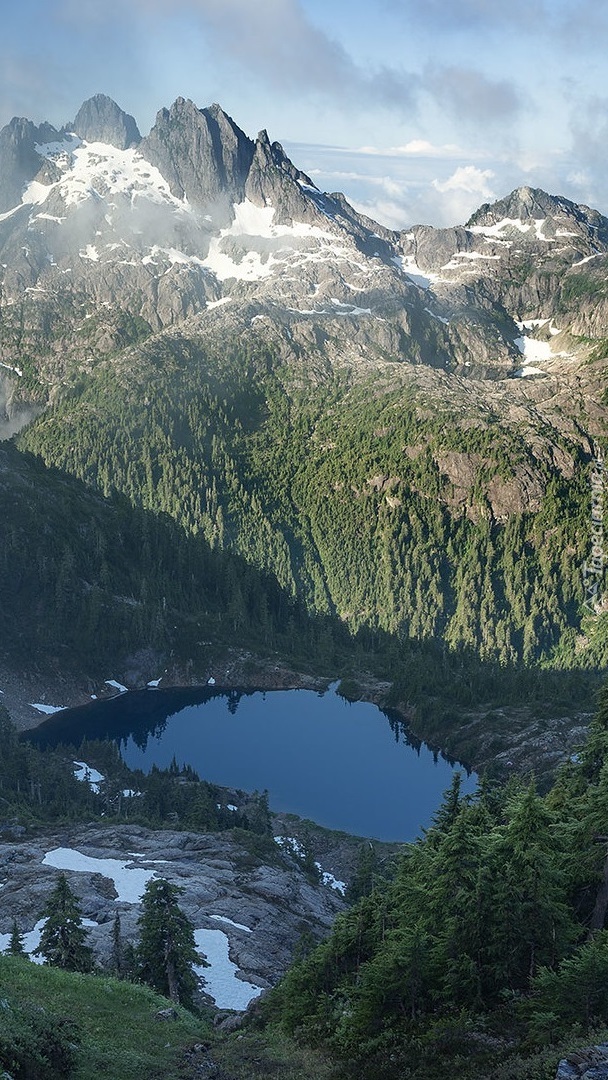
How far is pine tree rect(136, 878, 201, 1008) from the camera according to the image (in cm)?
5953

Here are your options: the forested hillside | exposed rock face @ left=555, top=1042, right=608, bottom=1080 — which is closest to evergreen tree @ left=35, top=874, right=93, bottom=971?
the forested hillside

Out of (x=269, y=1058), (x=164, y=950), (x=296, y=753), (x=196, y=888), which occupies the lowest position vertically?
(x=196, y=888)

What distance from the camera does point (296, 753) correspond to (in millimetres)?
176750

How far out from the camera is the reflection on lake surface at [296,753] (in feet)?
501

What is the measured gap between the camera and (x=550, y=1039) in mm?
34500

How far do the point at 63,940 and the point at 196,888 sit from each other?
89.6 ft

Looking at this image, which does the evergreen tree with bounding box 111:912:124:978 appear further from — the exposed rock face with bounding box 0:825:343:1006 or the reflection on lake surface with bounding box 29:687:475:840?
the reflection on lake surface with bounding box 29:687:475:840

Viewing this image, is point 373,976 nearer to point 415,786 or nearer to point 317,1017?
point 317,1017

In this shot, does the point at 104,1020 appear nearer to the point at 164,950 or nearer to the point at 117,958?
the point at 164,950

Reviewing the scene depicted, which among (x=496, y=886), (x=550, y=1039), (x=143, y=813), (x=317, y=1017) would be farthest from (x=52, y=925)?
(x=143, y=813)

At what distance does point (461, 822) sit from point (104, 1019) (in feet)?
60.3

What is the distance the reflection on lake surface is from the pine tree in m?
83.1

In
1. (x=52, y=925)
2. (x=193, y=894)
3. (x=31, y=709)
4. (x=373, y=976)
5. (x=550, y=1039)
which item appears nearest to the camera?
(x=550, y=1039)

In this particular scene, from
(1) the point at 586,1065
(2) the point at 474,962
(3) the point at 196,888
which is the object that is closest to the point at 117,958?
(3) the point at 196,888
